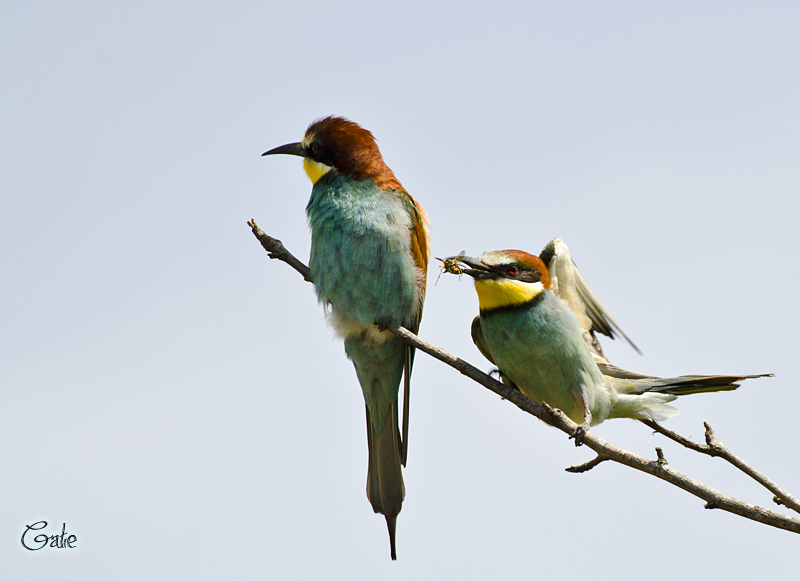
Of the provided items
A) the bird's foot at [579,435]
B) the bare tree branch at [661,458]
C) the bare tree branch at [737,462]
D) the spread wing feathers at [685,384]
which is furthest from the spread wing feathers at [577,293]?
the bare tree branch at [737,462]

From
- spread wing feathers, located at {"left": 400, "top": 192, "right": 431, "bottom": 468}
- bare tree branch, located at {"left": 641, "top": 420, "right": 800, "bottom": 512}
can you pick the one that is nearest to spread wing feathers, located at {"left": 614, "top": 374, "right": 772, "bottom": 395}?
bare tree branch, located at {"left": 641, "top": 420, "right": 800, "bottom": 512}

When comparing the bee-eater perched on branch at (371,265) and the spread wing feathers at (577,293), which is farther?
the spread wing feathers at (577,293)

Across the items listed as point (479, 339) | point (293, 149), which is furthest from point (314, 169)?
point (479, 339)

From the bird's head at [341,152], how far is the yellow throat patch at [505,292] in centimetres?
69

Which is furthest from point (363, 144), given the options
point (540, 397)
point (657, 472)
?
point (657, 472)

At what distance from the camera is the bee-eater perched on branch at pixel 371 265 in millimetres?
3582

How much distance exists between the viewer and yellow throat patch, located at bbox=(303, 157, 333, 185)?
3.86 metres

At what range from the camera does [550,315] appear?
3.54m

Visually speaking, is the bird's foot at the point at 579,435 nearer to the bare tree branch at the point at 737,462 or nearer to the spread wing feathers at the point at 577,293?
the bare tree branch at the point at 737,462

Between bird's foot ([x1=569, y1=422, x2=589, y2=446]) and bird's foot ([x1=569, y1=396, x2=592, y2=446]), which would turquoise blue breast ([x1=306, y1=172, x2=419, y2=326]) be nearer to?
bird's foot ([x1=569, y1=396, x2=592, y2=446])

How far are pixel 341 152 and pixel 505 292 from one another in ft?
3.46

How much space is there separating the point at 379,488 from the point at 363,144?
5.45 feet

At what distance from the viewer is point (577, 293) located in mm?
3977

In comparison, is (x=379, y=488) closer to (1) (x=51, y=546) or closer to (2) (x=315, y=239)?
(2) (x=315, y=239)
